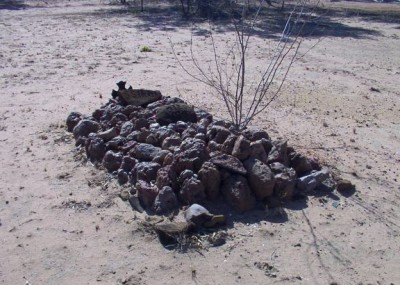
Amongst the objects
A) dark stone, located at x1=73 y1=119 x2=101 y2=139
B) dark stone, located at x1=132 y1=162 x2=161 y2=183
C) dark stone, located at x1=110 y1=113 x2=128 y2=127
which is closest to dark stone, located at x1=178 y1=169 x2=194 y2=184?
dark stone, located at x1=132 y1=162 x2=161 y2=183

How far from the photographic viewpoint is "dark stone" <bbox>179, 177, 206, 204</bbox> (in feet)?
15.3

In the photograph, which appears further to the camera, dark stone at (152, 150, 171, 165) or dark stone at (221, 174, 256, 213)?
dark stone at (152, 150, 171, 165)

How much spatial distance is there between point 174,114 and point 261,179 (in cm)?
164

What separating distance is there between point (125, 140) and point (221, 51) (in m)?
6.78

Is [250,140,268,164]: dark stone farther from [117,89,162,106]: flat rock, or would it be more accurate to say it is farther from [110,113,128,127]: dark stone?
[117,89,162,106]: flat rock

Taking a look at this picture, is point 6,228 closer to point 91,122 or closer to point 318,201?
point 91,122

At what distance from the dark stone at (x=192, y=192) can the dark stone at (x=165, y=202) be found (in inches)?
3.3

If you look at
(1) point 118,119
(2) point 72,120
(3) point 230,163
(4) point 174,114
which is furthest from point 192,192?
(2) point 72,120

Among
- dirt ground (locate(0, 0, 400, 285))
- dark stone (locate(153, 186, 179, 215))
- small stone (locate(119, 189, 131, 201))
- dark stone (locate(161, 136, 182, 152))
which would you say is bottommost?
dirt ground (locate(0, 0, 400, 285))

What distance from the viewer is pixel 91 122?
6172 millimetres

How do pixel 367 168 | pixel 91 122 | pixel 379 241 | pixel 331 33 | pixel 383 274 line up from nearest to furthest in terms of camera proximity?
1. pixel 383 274
2. pixel 379 241
3. pixel 367 168
4. pixel 91 122
5. pixel 331 33

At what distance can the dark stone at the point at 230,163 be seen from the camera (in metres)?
4.79

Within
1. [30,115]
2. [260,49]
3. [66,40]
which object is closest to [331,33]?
[260,49]

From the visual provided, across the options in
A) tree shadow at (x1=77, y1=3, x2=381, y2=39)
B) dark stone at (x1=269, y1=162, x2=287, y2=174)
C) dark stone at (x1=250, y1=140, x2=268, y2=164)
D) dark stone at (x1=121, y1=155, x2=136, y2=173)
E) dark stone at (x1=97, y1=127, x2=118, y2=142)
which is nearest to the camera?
dark stone at (x1=269, y1=162, x2=287, y2=174)
